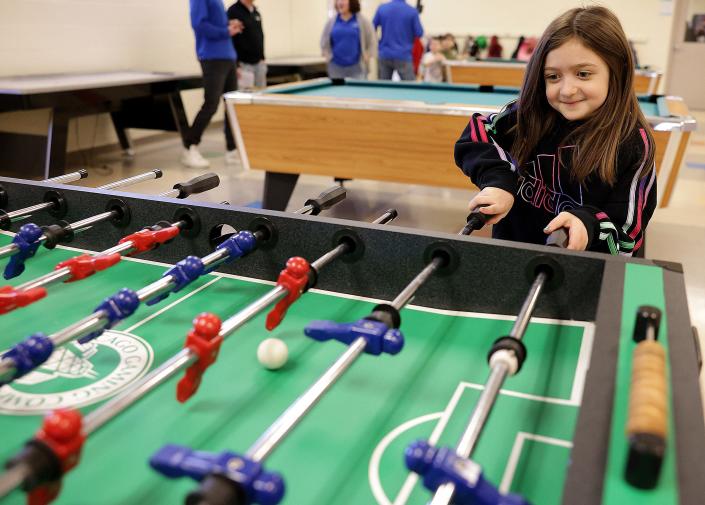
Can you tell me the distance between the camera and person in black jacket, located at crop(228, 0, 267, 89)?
5.12 m

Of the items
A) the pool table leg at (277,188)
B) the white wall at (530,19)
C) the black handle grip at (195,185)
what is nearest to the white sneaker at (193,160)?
the pool table leg at (277,188)

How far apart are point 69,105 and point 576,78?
3305 mm

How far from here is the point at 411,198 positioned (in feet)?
13.2

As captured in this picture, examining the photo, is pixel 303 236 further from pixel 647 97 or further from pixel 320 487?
→ pixel 647 97

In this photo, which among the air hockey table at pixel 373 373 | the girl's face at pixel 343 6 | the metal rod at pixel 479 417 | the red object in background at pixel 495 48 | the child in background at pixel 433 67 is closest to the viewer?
the metal rod at pixel 479 417

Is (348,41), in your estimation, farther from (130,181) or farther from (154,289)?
(154,289)

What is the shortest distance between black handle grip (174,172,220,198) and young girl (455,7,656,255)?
638mm

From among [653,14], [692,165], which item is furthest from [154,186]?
[653,14]

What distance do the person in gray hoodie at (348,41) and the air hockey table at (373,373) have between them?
173 inches

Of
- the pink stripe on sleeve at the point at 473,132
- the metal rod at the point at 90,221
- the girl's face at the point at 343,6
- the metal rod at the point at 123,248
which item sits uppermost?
the girl's face at the point at 343,6

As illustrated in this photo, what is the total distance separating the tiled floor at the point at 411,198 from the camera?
3.07 meters

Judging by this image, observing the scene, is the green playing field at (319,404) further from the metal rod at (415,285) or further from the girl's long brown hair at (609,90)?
the girl's long brown hair at (609,90)

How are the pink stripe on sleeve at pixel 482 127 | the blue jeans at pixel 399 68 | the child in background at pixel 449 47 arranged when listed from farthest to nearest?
the child in background at pixel 449 47, the blue jeans at pixel 399 68, the pink stripe on sleeve at pixel 482 127

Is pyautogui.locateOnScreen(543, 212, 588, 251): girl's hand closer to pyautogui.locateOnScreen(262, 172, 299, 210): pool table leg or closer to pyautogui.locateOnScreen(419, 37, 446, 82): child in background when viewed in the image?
pyautogui.locateOnScreen(262, 172, 299, 210): pool table leg
